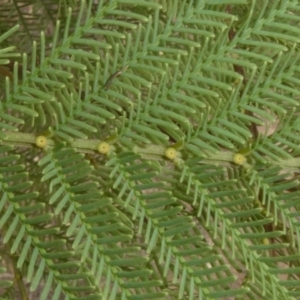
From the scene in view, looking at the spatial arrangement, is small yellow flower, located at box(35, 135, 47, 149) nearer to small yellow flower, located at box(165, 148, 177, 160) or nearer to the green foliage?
the green foliage

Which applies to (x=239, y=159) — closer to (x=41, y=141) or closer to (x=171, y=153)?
(x=171, y=153)

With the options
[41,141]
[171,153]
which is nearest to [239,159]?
[171,153]

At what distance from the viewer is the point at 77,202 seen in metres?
0.37

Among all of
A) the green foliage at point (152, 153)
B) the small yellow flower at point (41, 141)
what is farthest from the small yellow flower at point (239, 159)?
the small yellow flower at point (41, 141)

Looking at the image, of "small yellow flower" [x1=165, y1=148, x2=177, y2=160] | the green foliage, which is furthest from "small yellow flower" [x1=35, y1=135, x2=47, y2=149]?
"small yellow flower" [x1=165, y1=148, x2=177, y2=160]

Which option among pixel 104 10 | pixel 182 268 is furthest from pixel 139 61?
pixel 182 268

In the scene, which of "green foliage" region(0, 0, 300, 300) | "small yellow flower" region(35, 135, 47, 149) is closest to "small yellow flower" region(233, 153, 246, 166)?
"green foliage" region(0, 0, 300, 300)

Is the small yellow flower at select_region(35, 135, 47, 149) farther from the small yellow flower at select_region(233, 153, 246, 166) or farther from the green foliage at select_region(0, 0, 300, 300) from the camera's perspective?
the small yellow flower at select_region(233, 153, 246, 166)

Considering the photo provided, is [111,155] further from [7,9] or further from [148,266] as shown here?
[7,9]

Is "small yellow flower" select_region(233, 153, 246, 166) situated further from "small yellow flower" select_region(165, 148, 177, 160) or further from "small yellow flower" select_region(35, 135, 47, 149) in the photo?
"small yellow flower" select_region(35, 135, 47, 149)

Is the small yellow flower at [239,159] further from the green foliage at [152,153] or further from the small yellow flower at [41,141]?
the small yellow flower at [41,141]

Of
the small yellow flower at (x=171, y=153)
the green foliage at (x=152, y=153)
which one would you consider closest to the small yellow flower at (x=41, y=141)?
the green foliage at (x=152, y=153)

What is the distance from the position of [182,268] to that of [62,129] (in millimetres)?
147

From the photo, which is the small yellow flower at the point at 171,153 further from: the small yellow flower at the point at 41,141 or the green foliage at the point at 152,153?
the small yellow flower at the point at 41,141
